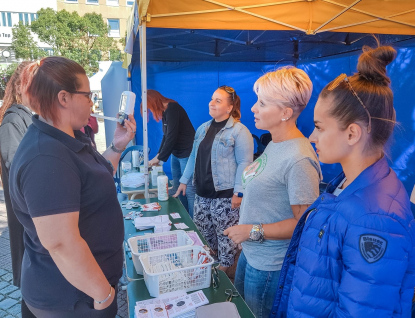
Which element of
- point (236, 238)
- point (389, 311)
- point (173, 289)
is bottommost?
point (173, 289)

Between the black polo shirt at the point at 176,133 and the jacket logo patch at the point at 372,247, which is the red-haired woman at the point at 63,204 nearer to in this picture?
the jacket logo patch at the point at 372,247

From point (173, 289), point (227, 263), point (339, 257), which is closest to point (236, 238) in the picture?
point (173, 289)

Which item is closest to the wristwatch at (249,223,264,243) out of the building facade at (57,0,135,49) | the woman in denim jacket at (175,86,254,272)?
the woman in denim jacket at (175,86,254,272)

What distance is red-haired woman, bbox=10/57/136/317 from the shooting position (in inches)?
35.9

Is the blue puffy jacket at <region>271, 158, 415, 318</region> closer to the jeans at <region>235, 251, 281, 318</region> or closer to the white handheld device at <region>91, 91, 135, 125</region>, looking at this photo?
the jeans at <region>235, 251, 281, 318</region>

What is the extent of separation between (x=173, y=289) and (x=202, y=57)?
4729 millimetres

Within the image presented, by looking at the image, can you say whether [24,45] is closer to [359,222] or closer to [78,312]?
[78,312]

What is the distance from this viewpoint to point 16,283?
2.08 meters

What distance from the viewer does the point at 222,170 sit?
2490 millimetres

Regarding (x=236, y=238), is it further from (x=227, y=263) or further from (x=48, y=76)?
(x=227, y=263)

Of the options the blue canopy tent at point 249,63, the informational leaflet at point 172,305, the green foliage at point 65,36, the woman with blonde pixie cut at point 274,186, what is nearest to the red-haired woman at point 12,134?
the informational leaflet at point 172,305

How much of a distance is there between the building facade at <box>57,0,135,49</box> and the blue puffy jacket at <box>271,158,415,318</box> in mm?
39447

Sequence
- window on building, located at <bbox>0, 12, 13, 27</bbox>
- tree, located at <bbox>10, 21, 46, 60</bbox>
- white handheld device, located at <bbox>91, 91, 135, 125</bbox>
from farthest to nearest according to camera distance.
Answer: window on building, located at <bbox>0, 12, 13, 27</bbox>, tree, located at <bbox>10, 21, 46, 60</bbox>, white handheld device, located at <bbox>91, 91, 135, 125</bbox>

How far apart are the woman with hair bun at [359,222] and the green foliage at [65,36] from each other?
82.4 feet
